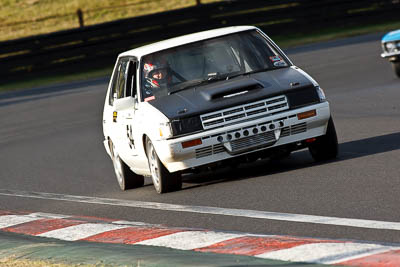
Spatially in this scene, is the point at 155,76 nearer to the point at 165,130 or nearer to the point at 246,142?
the point at 165,130

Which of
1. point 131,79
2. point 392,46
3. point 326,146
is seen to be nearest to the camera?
point 326,146

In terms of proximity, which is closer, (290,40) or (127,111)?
(127,111)

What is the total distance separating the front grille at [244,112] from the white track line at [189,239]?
2.44 m

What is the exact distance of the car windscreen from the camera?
10438mm

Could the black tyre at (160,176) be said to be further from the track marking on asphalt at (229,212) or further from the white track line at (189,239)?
the white track line at (189,239)

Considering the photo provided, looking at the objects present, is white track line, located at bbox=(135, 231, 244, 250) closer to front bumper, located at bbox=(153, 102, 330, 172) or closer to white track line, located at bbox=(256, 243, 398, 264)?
white track line, located at bbox=(256, 243, 398, 264)

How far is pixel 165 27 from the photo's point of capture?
33062mm

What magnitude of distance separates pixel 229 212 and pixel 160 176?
5.61 ft

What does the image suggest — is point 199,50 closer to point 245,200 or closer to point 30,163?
point 245,200

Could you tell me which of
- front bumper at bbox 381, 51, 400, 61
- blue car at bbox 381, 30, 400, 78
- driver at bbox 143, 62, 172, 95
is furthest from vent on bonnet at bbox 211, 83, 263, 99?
front bumper at bbox 381, 51, 400, 61

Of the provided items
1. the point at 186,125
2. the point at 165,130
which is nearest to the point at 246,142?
the point at 186,125

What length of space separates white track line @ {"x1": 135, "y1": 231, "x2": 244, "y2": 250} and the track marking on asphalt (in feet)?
2.43

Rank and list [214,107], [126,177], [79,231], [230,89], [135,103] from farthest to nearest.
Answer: [126,177], [135,103], [230,89], [214,107], [79,231]

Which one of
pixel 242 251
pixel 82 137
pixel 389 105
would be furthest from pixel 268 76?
pixel 82 137
